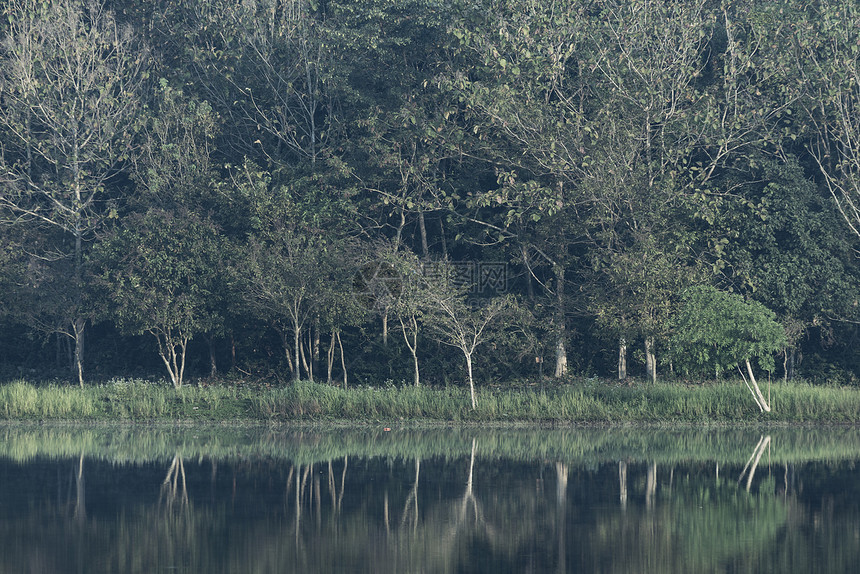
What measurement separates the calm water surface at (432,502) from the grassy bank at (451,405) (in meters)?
2.15

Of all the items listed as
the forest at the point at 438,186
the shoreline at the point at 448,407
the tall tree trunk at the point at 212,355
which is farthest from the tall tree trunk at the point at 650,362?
the tall tree trunk at the point at 212,355

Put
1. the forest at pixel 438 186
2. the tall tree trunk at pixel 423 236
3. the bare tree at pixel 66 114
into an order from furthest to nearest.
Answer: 1. the tall tree trunk at pixel 423 236
2. the bare tree at pixel 66 114
3. the forest at pixel 438 186

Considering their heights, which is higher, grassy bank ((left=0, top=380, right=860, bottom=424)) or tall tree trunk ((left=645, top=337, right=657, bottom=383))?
tall tree trunk ((left=645, top=337, right=657, bottom=383))

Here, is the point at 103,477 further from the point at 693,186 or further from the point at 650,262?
the point at 693,186

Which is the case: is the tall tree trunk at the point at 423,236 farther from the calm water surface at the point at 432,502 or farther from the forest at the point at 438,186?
the calm water surface at the point at 432,502

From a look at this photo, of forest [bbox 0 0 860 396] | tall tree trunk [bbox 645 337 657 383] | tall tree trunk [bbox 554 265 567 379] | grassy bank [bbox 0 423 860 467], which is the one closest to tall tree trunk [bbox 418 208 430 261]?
forest [bbox 0 0 860 396]

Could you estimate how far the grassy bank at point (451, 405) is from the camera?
3138 centimetres

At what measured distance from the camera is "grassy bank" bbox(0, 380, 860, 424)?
103 feet

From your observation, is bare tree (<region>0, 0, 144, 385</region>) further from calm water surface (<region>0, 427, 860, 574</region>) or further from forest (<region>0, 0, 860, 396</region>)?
calm water surface (<region>0, 427, 860, 574</region>)

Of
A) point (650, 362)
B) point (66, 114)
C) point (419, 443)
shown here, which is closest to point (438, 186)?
point (650, 362)

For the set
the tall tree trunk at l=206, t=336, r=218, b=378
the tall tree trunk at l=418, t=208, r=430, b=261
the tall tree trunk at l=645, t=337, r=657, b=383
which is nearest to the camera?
the tall tree trunk at l=645, t=337, r=657, b=383

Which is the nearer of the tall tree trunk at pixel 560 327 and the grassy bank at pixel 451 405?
the grassy bank at pixel 451 405

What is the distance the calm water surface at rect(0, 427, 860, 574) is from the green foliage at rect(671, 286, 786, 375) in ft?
9.10

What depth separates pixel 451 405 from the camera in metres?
32.2
